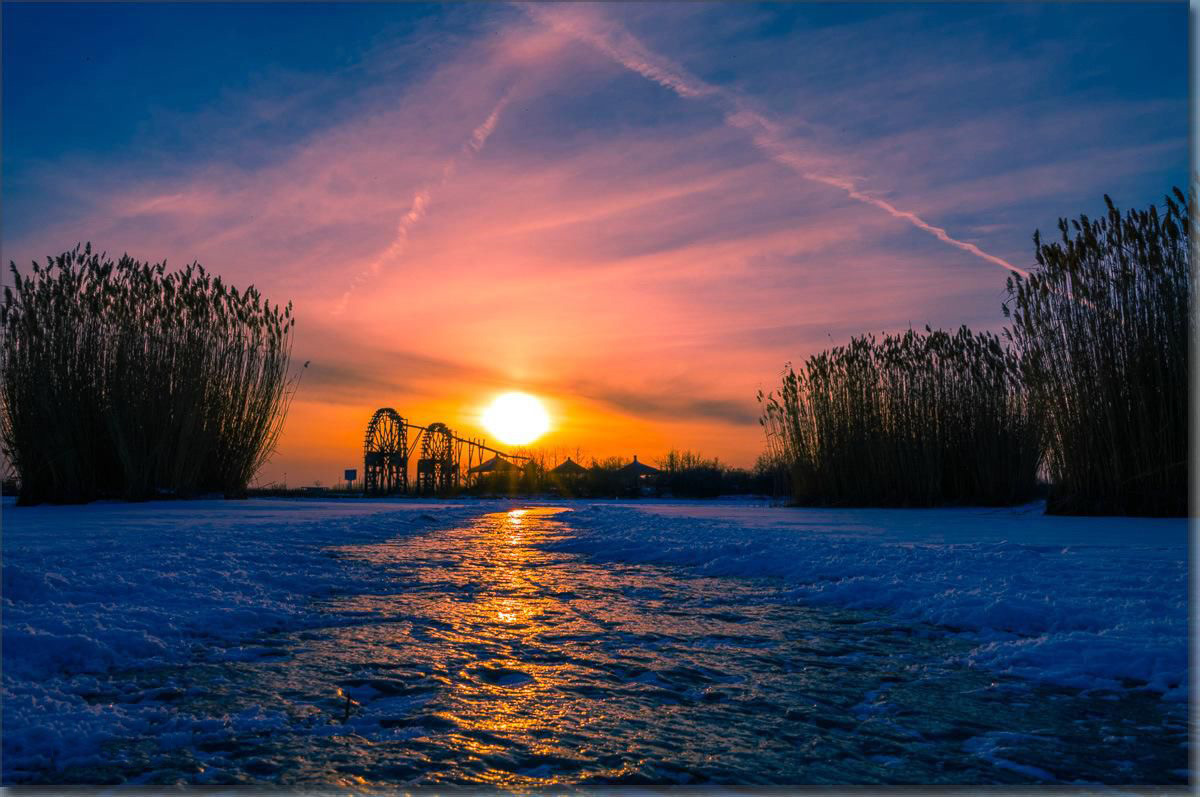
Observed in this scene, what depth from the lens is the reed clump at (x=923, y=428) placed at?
11.6 metres

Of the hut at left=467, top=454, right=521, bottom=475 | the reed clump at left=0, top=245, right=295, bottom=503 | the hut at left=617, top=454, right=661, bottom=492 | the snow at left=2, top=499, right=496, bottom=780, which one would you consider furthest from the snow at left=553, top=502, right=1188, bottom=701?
the hut at left=467, top=454, right=521, bottom=475

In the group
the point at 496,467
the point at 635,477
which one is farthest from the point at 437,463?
the point at 635,477

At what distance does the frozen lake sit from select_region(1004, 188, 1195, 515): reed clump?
13.0 feet

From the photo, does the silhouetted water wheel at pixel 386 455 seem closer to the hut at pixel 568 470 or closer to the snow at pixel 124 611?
the hut at pixel 568 470

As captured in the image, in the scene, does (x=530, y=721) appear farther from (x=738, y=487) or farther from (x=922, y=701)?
(x=738, y=487)

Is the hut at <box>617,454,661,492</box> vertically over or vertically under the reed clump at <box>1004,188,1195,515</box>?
under

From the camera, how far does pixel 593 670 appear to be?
2.23 meters

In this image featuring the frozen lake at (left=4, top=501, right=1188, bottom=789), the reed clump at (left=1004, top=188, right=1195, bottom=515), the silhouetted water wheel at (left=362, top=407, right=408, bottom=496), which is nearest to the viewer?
the frozen lake at (left=4, top=501, right=1188, bottom=789)

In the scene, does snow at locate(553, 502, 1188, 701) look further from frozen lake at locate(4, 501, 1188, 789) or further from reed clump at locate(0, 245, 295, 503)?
reed clump at locate(0, 245, 295, 503)

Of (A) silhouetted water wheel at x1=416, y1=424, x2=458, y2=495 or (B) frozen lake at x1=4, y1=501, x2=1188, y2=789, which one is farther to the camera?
(A) silhouetted water wheel at x1=416, y1=424, x2=458, y2=495

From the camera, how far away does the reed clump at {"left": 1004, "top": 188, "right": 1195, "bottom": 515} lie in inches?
303

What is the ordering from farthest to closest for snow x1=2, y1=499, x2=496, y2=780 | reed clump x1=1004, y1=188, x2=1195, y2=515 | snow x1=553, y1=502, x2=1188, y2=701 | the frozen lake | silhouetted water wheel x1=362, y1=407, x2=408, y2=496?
1. silhouetted water wheel x1=362, y1=407, x2=408, y2=496
2. reed clump x1=1004, y1=188, x2=1195, y2=515
3. snow x1=553, y1=502, x2=1188, y2=701
4. snow x1=2, y1=499, x2=496, y2=780
5. the frozen lake

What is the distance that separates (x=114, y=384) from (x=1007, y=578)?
441 inches

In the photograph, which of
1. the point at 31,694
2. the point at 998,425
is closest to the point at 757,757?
the point at 31,694
